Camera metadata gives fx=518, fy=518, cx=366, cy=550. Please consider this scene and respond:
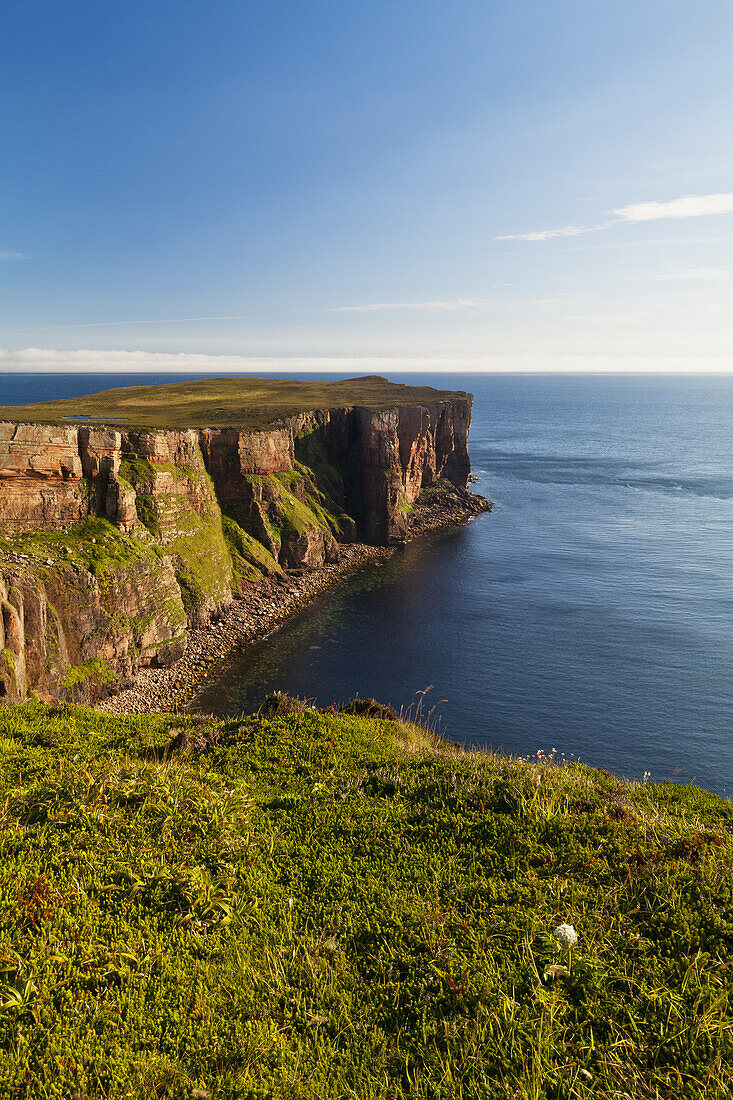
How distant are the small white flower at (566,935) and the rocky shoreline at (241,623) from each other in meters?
38.9

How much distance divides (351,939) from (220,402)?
10023 centimetres

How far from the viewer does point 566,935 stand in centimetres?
909

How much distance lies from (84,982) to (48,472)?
44.7m

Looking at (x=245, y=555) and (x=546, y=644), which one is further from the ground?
(x=245, y=555)

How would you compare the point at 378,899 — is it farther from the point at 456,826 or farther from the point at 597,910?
the point at 597,910

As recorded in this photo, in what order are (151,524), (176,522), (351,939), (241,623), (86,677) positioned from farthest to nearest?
1. (241,623)
2. (176,522)
3. (151,524)
4. (86,677)
5. (351,939)

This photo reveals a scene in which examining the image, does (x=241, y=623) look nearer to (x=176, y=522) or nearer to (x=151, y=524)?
(x=176, y=522)

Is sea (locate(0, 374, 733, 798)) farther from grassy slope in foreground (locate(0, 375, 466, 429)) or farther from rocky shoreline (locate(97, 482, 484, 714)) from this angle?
grassy slope in foreground (locate(0, 375, 466, 429))

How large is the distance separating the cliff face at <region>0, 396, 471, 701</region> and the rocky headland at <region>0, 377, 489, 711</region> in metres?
0.15

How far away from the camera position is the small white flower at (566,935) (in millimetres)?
8989

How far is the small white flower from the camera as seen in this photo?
8989 millimetres

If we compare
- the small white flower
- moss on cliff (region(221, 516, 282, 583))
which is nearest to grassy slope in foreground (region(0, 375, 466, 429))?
moss on cliff (region(221, 516, 282, 583))

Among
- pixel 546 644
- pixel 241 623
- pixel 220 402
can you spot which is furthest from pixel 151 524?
pixel 220 402

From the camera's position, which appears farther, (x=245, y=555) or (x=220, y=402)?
(x=220, y=402)
